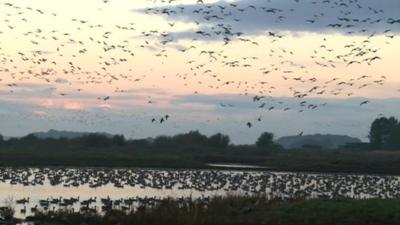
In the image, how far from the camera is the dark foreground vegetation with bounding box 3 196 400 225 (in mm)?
28562

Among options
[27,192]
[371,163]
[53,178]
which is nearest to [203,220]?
[27,192]

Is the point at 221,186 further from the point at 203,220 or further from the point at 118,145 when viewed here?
the point at 118,145

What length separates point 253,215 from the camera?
30828mm

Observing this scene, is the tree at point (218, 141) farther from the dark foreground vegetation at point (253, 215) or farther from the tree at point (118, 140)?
the dark foreground vegetation at point (253, 215)

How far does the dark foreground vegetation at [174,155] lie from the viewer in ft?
333

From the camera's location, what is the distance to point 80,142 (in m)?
138

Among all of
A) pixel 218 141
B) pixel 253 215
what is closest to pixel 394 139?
pixel 218 141

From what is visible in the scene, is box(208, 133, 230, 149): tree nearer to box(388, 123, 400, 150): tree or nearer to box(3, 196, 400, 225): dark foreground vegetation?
box(388, 123, 400, 150): tree

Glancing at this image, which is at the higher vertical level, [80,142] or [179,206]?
[80,142]

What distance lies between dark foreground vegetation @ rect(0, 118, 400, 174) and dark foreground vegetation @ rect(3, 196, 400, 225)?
62833 mm

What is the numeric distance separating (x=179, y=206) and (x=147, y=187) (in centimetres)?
2801

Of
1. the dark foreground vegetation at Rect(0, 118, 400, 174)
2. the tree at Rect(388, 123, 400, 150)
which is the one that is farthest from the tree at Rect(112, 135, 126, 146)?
the tree at Rect(388, 123, 400, 150)

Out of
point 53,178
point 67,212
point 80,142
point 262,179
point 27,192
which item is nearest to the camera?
point 67,212

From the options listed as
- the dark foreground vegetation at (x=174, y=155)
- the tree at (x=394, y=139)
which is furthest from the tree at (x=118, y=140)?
the tree at (x=394, y=139)
